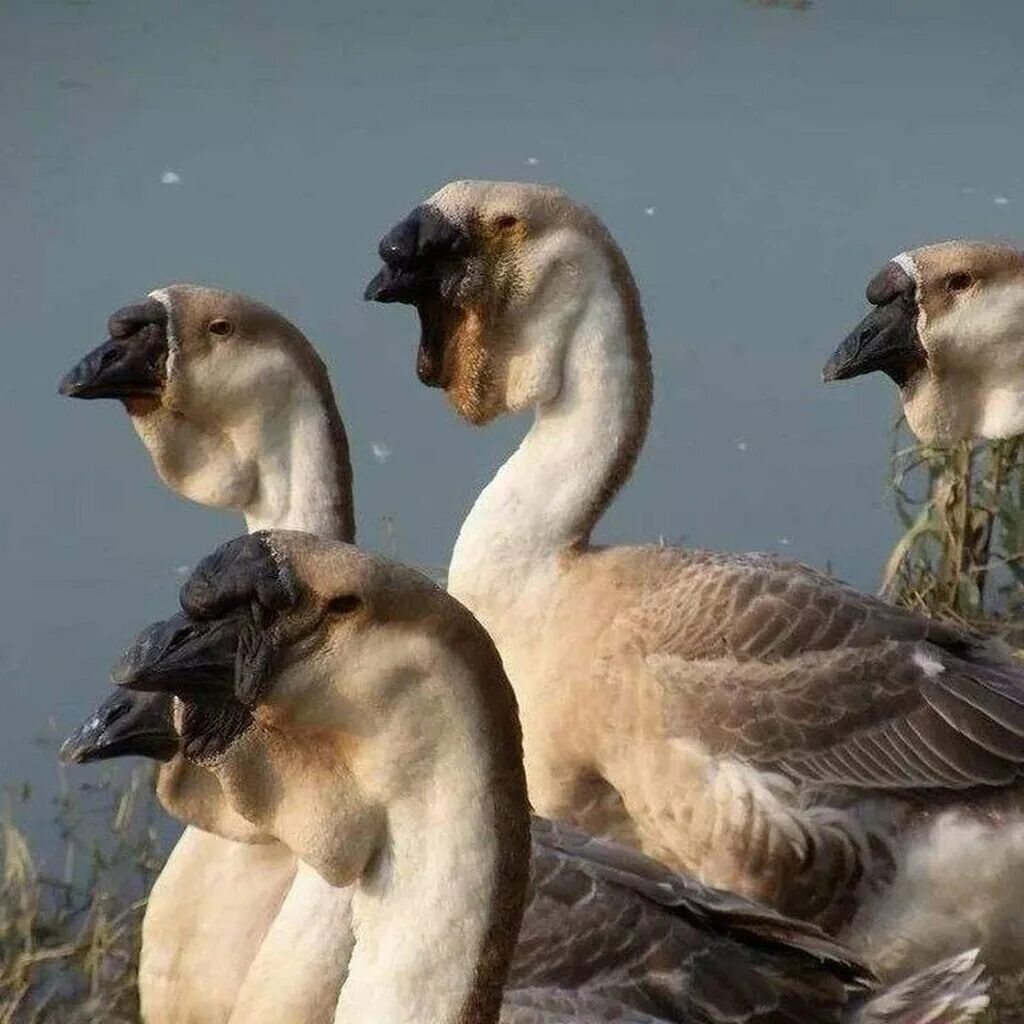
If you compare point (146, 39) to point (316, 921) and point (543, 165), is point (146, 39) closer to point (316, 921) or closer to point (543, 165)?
point (543, 165)

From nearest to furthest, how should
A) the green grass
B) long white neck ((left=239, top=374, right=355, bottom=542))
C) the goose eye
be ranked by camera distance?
the goose eye → long white neck ((left=239, top=374, right=355, bottom=542)) → the green grass

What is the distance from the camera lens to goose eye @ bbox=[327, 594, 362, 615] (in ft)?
6.52

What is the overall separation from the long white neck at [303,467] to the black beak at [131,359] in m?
0.21

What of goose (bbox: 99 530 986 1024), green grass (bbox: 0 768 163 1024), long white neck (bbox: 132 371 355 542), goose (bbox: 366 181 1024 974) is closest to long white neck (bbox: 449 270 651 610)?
goose (bbox: 366 181 1024 974)

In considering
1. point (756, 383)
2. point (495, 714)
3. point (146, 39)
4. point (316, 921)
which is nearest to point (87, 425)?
point (756, 383)

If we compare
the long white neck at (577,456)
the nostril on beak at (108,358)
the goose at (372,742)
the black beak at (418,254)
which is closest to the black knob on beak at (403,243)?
the black beak at (418,254)

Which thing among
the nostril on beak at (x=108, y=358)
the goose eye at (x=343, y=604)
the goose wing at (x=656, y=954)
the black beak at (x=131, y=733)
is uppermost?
the nostril on beak at (x=108, y=358)

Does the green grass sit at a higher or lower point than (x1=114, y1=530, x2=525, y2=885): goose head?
lower

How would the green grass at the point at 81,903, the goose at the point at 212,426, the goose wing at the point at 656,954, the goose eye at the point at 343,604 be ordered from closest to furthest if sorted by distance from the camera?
the goose eye at the point at 343,604, the goose wing at the point at 656,954, the goose at the point at 212,426, the green grass at the point at 81,903

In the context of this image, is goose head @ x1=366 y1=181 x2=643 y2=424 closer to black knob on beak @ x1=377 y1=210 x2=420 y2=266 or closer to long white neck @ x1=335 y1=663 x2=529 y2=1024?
black knob on beak @ x1=377 y1=210 x2=420 y2=266

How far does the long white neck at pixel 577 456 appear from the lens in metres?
3.95

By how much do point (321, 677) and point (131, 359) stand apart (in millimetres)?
1719

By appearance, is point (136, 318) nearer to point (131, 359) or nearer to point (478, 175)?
point (131, 359)

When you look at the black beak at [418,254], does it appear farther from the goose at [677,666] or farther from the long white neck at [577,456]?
the long white neck at [577,456]
